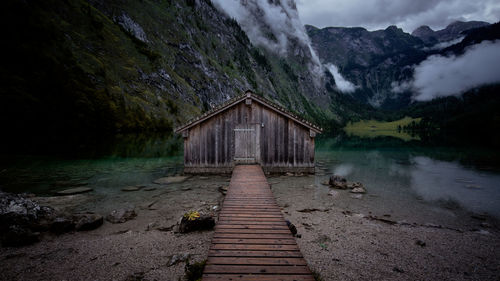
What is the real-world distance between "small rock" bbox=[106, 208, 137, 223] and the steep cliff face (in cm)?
5024

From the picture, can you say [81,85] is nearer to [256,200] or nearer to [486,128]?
[256,200]

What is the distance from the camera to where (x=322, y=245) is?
7605mm

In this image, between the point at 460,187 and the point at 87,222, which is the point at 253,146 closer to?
the point at 87,222

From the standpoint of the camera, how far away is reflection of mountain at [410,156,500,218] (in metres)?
13.2

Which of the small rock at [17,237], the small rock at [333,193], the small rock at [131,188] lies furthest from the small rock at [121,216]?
the small rock at [333,193]

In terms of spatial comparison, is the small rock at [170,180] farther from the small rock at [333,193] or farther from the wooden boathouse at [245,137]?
the small rock at [333,193]

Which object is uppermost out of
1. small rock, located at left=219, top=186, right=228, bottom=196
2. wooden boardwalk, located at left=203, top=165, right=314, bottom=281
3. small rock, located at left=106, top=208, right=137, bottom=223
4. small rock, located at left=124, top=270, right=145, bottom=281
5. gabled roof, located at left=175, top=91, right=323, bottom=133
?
gabled roof, located at left=175, top=91, right=323, bottom=133

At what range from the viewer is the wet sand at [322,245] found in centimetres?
613

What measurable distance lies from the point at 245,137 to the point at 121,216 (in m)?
9.53

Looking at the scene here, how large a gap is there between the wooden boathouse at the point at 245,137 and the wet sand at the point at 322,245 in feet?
16.9

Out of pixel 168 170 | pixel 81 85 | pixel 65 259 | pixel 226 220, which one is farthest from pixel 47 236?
pixel 81 85

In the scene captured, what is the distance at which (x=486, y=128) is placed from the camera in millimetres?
96562

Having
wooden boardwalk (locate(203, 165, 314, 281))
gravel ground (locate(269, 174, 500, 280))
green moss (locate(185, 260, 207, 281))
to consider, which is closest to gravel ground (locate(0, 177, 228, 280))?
green moss (locate(185, 260, 207, 281))

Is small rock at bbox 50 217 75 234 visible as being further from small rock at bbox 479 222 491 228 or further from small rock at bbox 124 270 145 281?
small rock at bbox 479 222 491 228
